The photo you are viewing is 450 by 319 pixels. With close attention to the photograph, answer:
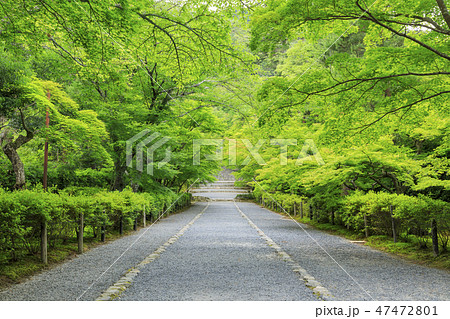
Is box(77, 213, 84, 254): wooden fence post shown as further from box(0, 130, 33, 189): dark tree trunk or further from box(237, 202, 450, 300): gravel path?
box(0, 130, 33, 189): dark tree trunk

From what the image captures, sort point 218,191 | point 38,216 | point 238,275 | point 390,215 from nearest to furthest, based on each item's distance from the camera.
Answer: point 238,275 → point 38,216 → point 390,215 → point 218,191

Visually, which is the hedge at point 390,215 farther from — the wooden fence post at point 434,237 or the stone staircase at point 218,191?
the stone staircase at point 218,191

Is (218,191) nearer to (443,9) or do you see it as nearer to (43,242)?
(43,242)

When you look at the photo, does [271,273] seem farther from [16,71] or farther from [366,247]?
[16,71]

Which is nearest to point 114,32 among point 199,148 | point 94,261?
point 94,261

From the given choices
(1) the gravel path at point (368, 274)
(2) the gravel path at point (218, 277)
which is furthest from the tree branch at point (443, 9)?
(2) the gravel path at point (218, 277)

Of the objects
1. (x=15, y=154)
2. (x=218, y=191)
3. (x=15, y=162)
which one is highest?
(x=15, y=154)

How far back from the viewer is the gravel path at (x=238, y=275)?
13.6 feet

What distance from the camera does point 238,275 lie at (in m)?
5.16

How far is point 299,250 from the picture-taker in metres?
7.76

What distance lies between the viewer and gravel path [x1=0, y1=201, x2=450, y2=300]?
4160 millimetres

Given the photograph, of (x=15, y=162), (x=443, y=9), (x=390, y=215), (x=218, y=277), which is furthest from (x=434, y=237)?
(x=15, y=162)

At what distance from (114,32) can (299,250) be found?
5.88 meters

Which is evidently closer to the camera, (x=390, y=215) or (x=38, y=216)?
(x=38, y=216)
